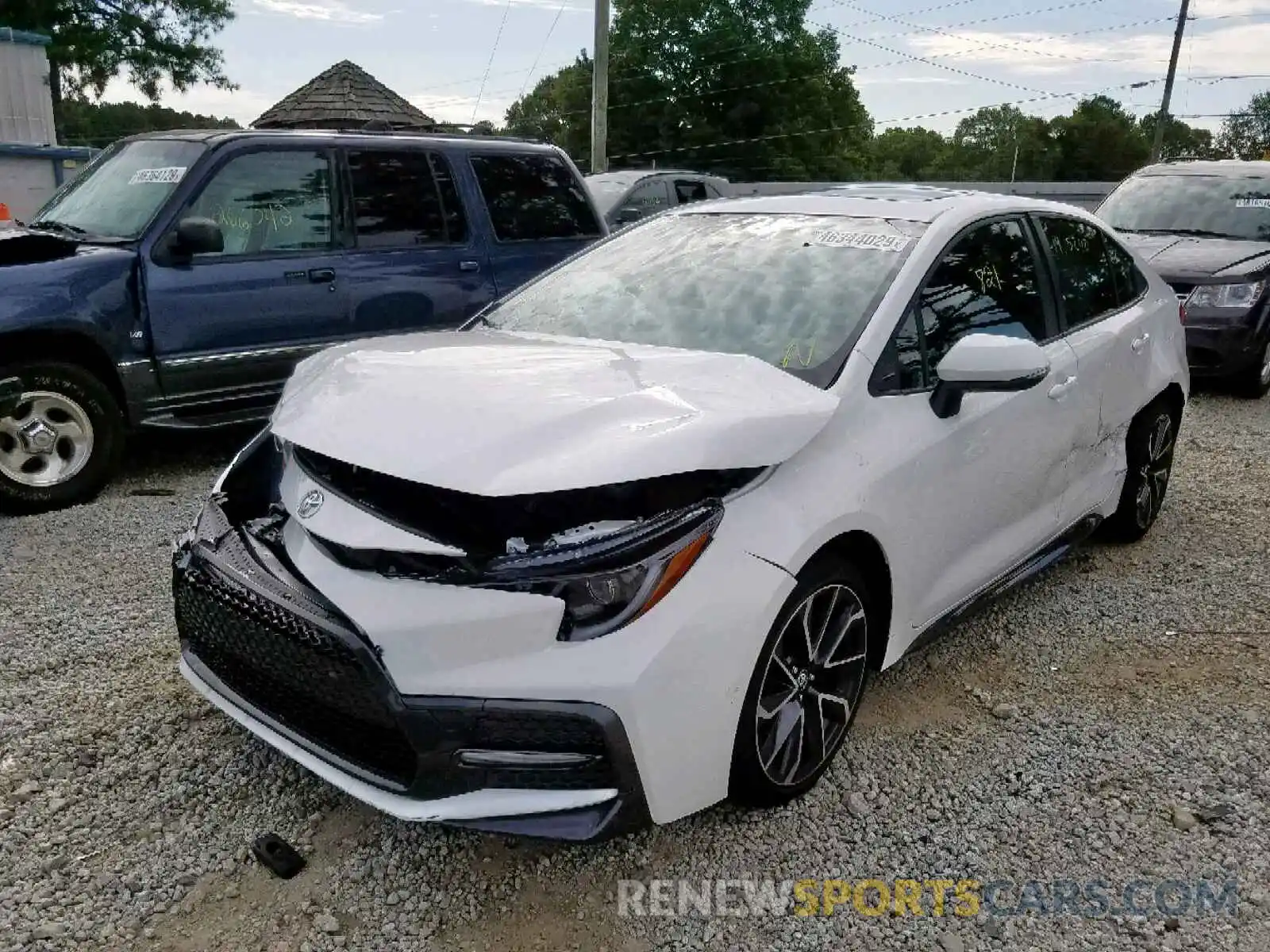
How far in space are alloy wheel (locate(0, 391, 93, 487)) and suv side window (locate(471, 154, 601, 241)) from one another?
8.51 ft

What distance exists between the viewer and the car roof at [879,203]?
3582 millimetres

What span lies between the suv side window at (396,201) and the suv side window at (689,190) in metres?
7.16

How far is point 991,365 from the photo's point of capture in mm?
2953

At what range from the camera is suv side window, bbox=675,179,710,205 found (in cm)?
1311

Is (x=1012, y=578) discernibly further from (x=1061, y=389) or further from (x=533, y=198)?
(x=533, y=198)

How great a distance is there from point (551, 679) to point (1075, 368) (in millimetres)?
2566

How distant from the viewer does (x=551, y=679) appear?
2223mm

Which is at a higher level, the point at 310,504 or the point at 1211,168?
the point at 1211,168

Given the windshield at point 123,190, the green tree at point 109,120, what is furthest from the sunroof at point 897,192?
the green tree at point 109,120

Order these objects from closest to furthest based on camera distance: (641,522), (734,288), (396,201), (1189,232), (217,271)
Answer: (641,522)
(734,288)
(217,271)
(396,201)
(1189,232)

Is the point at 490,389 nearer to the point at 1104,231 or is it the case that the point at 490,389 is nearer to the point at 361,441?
the point at 361,441

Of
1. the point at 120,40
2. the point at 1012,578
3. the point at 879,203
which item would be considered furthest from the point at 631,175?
the point at 120,40

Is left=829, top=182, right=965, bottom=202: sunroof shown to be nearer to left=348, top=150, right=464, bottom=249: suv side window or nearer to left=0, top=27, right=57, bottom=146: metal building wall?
left=348, top=150, right=464, bottom=249: suv side window

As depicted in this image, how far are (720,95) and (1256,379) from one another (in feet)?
169
